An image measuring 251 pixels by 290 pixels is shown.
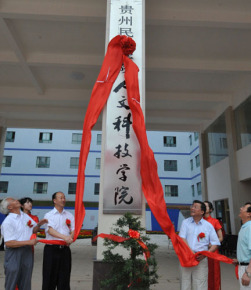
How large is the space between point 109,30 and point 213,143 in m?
7.09

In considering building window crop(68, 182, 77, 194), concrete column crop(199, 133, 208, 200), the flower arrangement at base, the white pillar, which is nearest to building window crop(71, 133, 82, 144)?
building window crop(68, 182, 77, 194)

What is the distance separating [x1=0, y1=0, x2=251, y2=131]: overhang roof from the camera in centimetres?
519

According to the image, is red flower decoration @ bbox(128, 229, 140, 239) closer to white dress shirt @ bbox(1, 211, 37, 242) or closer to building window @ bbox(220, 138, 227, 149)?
white dress shirt @ bbox(1, 211, 37, 242)

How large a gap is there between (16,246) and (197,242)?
1.70m

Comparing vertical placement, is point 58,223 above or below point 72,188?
below

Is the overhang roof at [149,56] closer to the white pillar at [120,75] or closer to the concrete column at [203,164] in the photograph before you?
the concrete column at [203,164]

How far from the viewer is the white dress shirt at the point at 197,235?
2623mm

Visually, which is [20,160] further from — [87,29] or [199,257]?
[199,257]

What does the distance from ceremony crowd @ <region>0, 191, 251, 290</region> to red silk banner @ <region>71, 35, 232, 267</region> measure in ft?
0.47

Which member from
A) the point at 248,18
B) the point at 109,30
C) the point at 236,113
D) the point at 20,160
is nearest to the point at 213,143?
the point at 236,113

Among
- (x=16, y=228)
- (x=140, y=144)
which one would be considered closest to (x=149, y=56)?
(x=140, y=144)

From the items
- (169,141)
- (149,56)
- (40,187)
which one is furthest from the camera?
(169,141)

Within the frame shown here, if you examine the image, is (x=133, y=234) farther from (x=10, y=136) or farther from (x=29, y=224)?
(x=10, y=136)

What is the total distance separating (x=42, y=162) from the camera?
18625mm
